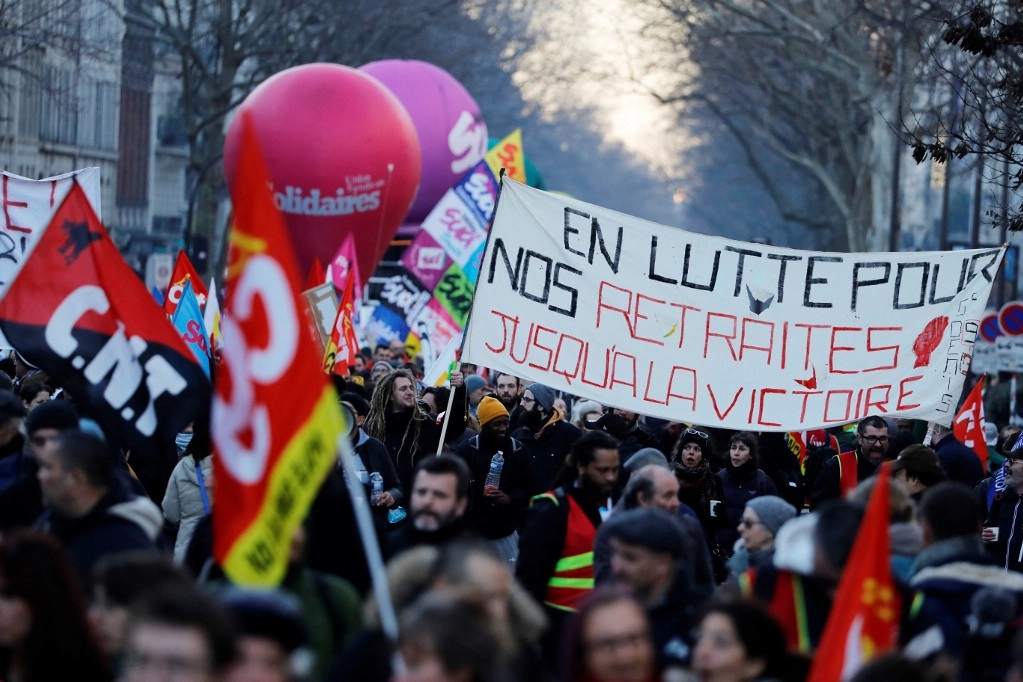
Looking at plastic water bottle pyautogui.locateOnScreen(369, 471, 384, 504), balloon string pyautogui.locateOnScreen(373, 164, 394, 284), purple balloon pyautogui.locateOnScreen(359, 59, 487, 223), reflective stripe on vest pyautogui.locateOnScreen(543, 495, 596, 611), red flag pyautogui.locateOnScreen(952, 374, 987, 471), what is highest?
purple balloon pyautogui.locateOnScreen(359, 59, 487, 223)

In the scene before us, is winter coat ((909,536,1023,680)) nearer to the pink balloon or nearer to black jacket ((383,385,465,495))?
black jacket ((383,385,465,495))

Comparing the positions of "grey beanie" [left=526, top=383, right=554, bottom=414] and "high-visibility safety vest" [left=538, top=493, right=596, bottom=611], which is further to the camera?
"grey beanie" [left=526, top=383, right=554, bottom=414]

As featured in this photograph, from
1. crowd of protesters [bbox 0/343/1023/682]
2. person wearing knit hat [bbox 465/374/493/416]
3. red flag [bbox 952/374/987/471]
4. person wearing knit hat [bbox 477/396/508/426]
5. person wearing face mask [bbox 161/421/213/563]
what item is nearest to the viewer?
crowd of protesters [bbox 0/343/1023/682]

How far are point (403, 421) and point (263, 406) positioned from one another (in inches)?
240

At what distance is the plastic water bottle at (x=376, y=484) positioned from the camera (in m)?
9.74

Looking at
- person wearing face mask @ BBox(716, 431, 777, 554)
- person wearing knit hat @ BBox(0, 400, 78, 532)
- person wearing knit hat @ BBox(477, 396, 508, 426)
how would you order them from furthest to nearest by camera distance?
person wearing face mask @ BBox(716, 431, 777, 554), person wearing knit hat @ BBox(477, 396, 508, 426), person wearing knit hat @ BBox(0, 400, 78, 532)

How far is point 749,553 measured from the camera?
7371 millimetres

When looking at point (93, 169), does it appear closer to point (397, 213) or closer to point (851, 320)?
point (851, 320)

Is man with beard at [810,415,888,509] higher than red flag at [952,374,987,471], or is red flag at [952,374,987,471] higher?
red flag at [952,374,987,471]

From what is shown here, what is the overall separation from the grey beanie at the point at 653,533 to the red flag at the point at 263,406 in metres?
1.13

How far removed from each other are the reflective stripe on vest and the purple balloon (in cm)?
2443

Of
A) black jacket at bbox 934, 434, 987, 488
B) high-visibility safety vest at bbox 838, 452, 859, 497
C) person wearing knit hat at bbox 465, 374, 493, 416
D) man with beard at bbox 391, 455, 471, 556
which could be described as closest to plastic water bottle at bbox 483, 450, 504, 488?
high-visibility safety vest at bbox 838, 452, 859, 497

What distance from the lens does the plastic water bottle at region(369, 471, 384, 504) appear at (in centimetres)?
974

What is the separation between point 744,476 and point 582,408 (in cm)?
336
